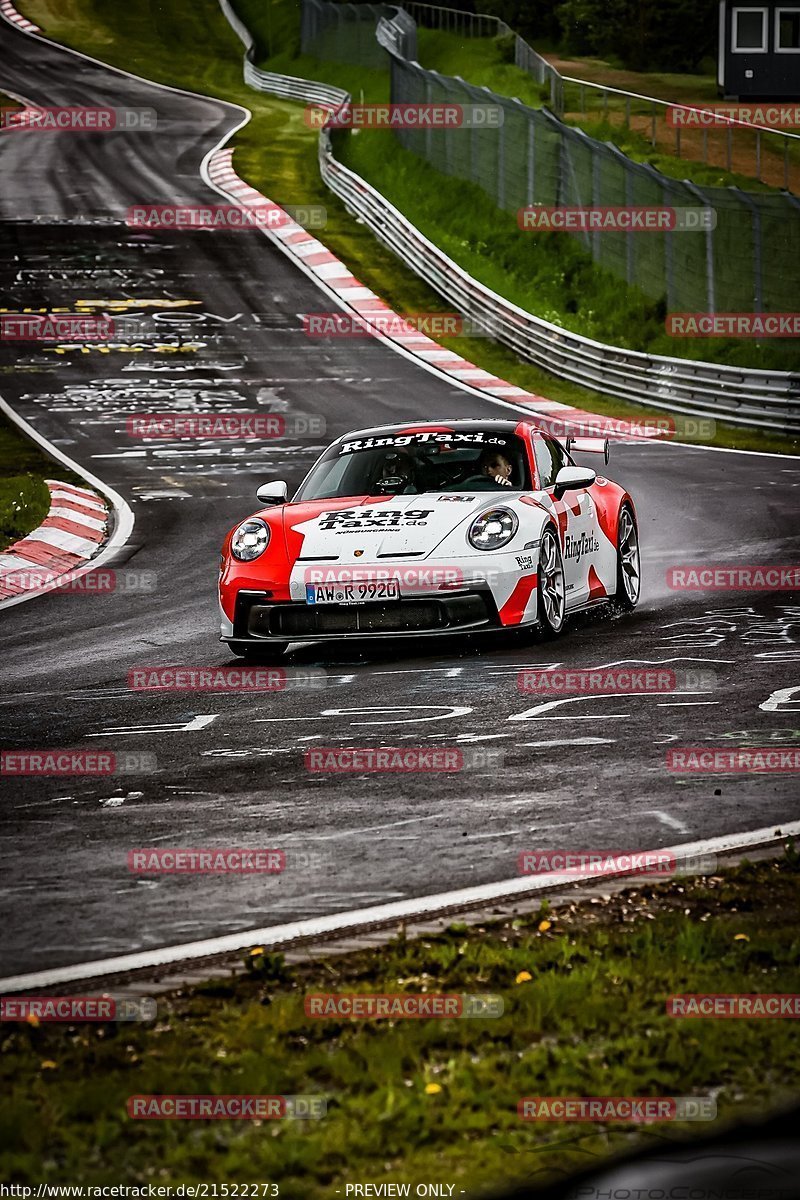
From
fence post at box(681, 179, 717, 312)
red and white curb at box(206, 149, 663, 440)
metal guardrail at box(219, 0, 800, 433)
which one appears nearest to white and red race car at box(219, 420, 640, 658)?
red and white curb at box(206, 149, 663, 440)

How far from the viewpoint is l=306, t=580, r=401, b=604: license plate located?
9719 mm

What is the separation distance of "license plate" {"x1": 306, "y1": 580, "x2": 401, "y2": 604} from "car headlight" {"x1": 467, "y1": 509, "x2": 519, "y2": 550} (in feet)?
1.83

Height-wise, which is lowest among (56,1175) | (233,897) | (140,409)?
(140,409)

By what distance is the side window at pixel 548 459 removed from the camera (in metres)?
11.0

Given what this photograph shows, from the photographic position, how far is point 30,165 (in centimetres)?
4544

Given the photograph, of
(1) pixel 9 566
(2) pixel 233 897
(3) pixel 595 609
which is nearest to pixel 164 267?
(1) pixel 9 566

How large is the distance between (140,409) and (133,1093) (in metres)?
21.0

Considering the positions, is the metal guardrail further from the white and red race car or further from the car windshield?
the car windshield

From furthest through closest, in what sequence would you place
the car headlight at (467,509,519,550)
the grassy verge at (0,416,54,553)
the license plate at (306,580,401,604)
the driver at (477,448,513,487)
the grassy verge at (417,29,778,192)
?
the grassy verge at (417,29,778,192) → the grassy verge at (0,416,54,553) → the driver at (477,448,513,487) → the car headlight at (467,509,519,550) → the license plate at (306,580,401,604)

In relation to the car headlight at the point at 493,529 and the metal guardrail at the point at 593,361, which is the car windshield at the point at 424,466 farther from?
the metal guardrail at the point at 593,361

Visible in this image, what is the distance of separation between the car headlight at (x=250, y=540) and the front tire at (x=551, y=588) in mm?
1590

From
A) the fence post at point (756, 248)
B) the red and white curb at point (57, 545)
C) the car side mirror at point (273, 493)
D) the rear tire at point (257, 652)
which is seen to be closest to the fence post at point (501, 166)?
the fence post at point (756, 248)

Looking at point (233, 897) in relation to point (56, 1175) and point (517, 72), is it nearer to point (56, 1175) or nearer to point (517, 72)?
point (56, 1175)

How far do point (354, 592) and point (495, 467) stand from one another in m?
1.61
